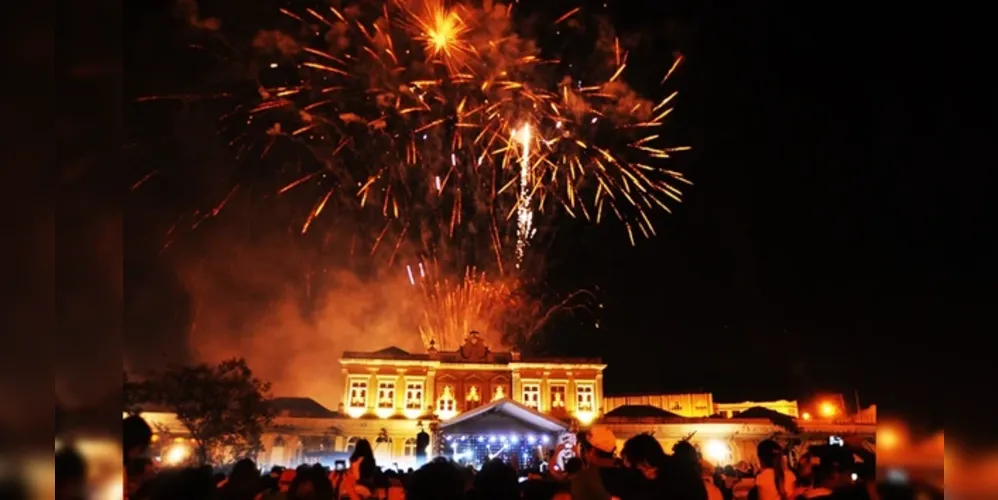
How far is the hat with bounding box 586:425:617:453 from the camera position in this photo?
339cm

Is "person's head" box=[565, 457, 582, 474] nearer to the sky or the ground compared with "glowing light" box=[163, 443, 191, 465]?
nearer to the sky

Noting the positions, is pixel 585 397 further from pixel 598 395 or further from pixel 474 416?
pixel 474 416

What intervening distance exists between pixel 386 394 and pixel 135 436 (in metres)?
25.1

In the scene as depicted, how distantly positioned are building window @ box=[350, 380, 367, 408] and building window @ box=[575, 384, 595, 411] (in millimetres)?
8616

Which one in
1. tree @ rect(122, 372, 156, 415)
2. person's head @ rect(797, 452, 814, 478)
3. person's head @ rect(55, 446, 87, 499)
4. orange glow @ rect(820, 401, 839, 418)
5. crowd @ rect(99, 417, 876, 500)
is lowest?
orange glow @ rect(820, 401, 839, 418)

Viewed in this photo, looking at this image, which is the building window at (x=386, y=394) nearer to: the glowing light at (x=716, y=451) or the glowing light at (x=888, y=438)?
the glowing light at (x=716, y=451)

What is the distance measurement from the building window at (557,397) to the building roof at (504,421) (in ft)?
17.2

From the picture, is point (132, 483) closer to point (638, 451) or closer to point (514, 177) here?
point (638, 451)

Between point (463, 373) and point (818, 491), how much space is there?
25.0 m

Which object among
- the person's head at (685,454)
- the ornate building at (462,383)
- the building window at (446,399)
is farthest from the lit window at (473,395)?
the person's head at (685,454)

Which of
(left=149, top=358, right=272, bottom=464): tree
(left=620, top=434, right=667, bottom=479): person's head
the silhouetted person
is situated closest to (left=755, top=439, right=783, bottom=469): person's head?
(left=620, top=434, right=667, bottom=479): person's head

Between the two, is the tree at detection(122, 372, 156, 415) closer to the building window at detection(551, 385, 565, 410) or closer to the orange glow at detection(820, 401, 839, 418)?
the building window at detection(551, 385, 565, 410)

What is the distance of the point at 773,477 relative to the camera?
4.28 m

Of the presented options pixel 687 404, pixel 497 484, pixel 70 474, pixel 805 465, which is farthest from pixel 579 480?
pixel 687 404
